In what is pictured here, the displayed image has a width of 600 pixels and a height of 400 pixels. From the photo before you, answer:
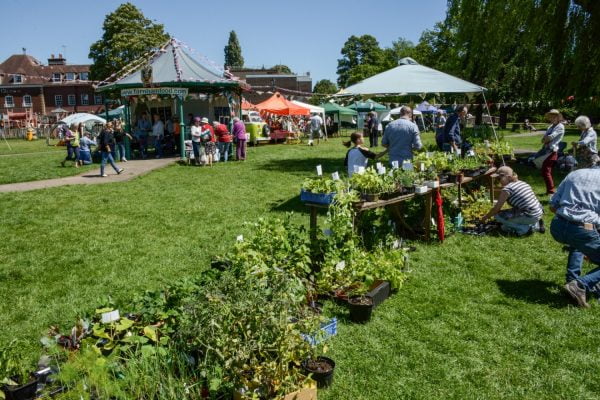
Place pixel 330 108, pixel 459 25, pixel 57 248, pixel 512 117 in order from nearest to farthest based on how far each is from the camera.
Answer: pixel 57 248
pixel 459 25
pixel 330 108
pixel 512 117

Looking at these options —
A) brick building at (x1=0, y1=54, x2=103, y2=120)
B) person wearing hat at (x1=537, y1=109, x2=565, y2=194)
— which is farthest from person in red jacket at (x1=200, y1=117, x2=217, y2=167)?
brick building at (x1=0, y1=54, x2=103, y2=120)

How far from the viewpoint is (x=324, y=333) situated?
11.9ft

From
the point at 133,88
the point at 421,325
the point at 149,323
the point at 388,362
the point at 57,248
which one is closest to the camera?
the point at 149,323

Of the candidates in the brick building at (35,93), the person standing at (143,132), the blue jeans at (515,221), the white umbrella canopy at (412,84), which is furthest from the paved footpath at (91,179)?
the brick building at (35,93)

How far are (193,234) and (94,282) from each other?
220 centimetres

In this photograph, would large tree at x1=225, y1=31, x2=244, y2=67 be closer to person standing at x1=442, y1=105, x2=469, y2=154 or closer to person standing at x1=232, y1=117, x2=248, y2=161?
person standing at x1=232, y1=117, x2=248, y2=161

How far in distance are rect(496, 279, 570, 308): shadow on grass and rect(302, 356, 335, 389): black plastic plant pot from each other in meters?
2.68

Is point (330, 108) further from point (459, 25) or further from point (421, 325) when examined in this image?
point (421, 325)

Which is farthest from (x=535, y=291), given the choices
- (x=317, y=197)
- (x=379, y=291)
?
(x=317, y=197)

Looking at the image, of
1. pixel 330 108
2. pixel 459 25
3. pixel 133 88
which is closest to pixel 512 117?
A: pixel 330 108

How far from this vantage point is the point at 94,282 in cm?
576

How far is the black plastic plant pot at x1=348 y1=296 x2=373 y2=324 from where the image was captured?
457cm

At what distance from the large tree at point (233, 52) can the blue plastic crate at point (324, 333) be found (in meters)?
107

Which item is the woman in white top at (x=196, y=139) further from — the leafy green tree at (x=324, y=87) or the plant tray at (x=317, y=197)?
the leafy green tree at (x=324, y=87)
